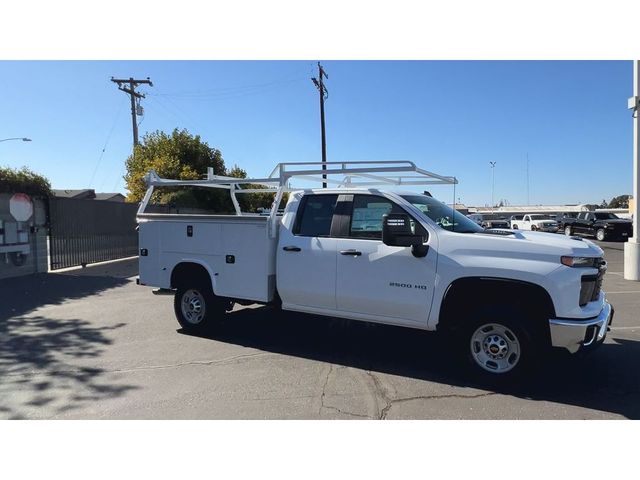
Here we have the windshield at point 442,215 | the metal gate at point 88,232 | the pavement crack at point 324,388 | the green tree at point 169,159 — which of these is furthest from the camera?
the green tree at point 169,159

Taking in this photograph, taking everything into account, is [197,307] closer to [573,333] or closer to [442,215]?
[442,215]

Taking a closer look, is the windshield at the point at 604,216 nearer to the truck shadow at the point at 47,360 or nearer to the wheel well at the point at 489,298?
the wheel well at the point at 489,298

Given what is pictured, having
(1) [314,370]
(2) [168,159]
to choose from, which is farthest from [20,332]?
(2) [168,159]

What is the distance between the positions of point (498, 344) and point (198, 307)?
3861 mm

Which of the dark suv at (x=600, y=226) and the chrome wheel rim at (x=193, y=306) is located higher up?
the dark suv at (x=600, y=226)

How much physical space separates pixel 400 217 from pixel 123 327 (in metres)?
4.61

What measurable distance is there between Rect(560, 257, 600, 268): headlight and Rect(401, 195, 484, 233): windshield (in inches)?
40.1

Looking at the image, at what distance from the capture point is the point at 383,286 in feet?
15.5


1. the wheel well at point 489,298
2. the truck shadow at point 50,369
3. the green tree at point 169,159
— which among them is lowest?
the truck shadow at point 50,369

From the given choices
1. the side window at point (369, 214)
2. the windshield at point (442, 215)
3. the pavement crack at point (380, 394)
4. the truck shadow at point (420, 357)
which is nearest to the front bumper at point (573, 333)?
the truck shadow at point (420, 357)

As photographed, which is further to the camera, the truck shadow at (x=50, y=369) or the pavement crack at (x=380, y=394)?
the truck shadow at (x=50, y=369)

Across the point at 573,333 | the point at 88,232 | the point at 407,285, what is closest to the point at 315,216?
the point at 407,285

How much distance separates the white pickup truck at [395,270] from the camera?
4.09 m

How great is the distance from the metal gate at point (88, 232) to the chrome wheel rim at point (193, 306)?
8269mm
